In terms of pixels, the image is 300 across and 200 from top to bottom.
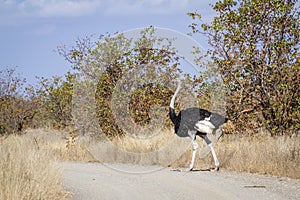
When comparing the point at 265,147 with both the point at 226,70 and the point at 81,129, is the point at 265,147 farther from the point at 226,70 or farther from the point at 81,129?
the point at 81,129

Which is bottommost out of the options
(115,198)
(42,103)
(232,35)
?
(115,198)

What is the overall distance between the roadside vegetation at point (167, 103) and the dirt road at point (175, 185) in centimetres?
64

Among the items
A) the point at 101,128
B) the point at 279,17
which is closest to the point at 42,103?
the point at 101,128

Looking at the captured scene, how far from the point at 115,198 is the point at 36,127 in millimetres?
19509

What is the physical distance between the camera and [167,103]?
18859mm

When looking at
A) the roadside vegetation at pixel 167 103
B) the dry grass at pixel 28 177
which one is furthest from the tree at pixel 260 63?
the dry grass at pixel 28 177

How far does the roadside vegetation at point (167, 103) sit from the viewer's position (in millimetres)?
11922

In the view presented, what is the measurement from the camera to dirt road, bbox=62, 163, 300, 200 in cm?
938

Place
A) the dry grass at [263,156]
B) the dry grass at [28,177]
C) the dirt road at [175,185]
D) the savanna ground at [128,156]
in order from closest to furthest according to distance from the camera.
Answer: the dry grass at [28,177] → the savanna ground at [128,156] → the dirt road at [175,185] → the dry grass at [263,156]

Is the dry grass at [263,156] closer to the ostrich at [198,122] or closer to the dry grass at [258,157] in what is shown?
the dry grass at [258,157]

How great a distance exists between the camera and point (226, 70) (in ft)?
53.8

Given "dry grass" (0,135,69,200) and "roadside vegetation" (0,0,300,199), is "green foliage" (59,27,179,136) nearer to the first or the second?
"roadside vegetation" (0,0,300,199)

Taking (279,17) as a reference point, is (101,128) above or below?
below

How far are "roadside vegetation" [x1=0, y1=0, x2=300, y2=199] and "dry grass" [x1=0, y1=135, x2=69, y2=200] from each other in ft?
0.08
